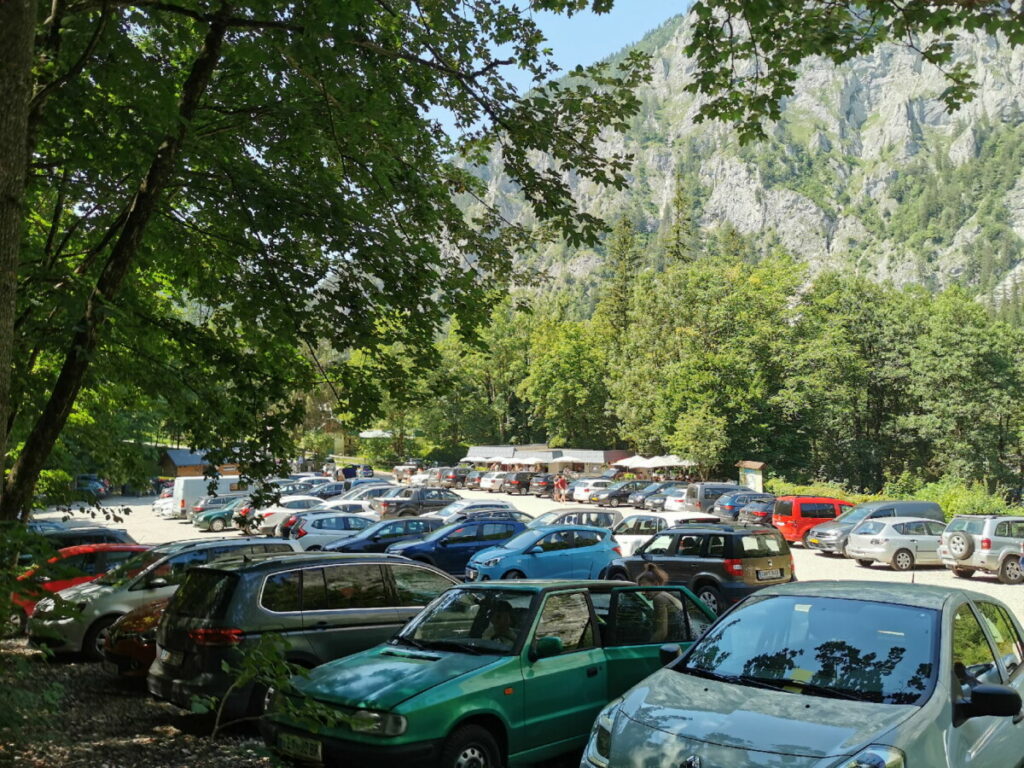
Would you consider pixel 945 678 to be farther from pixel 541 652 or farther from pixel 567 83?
pixel 567 83

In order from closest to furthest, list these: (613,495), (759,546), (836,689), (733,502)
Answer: (836,689), (759,546), (733,502), (613,495)

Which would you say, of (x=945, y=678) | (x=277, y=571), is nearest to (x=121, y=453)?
(x=277, y=571)

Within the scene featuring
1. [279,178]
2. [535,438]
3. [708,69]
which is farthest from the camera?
[535,438]

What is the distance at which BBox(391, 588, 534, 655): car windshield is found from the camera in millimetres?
6418

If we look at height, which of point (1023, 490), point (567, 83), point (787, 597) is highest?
point (567, 83)

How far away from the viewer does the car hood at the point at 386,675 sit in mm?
5613

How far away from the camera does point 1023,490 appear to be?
188ft

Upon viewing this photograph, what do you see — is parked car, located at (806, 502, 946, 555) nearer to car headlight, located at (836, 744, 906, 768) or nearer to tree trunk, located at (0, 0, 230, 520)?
car headlight, located at (836, 744, 906, 768)

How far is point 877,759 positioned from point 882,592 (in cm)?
161

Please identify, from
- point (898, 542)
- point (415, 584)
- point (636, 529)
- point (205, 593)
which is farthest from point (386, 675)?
point (898, 542)

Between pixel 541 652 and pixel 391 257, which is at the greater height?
pixel 391 257

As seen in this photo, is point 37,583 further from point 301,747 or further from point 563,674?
point 563,674

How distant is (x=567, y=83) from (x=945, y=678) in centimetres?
540

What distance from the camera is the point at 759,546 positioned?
14945 millimetres
